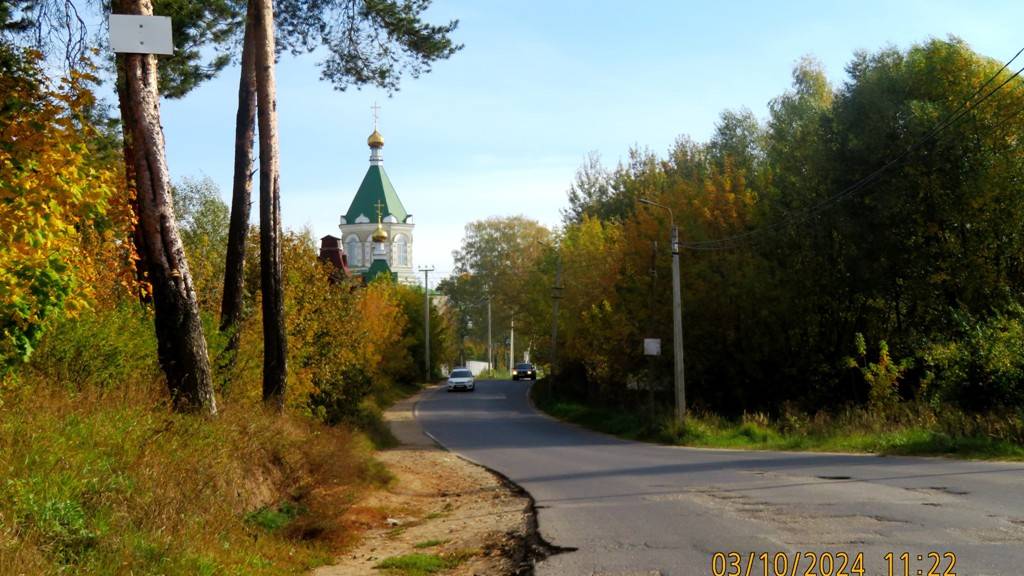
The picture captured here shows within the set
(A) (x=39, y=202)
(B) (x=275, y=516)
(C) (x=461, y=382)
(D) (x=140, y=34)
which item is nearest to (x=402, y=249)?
(C) (x=461, y=382)

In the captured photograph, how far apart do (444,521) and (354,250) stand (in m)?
93.9

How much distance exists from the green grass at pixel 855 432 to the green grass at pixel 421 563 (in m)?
11.9

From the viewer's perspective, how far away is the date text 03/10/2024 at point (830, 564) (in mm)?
8055

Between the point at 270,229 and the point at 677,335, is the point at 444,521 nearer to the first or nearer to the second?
the point at 270,229

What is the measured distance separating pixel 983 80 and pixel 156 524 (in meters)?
31.6

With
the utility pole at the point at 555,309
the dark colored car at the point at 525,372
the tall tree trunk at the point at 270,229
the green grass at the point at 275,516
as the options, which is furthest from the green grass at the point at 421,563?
the dark colored car at the point at 525,372

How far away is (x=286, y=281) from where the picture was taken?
2427 centimetres

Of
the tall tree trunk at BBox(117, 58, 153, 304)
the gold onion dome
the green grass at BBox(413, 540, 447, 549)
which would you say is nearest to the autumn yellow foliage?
the tall tree trunk at BBox(117, 58, 153, 304)

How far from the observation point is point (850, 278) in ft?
114

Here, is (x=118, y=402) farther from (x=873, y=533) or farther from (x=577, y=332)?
(x=577, y=332)

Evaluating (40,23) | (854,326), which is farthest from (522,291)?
(40,23)

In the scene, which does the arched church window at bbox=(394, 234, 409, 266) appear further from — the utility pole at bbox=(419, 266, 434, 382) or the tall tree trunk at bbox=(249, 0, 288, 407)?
the tall tree trunk at bbox=(249, 0, 288, 407)

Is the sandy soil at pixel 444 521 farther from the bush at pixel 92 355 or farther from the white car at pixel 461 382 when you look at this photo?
the white car at pixel 461 382

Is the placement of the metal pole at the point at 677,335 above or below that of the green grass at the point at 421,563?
above
